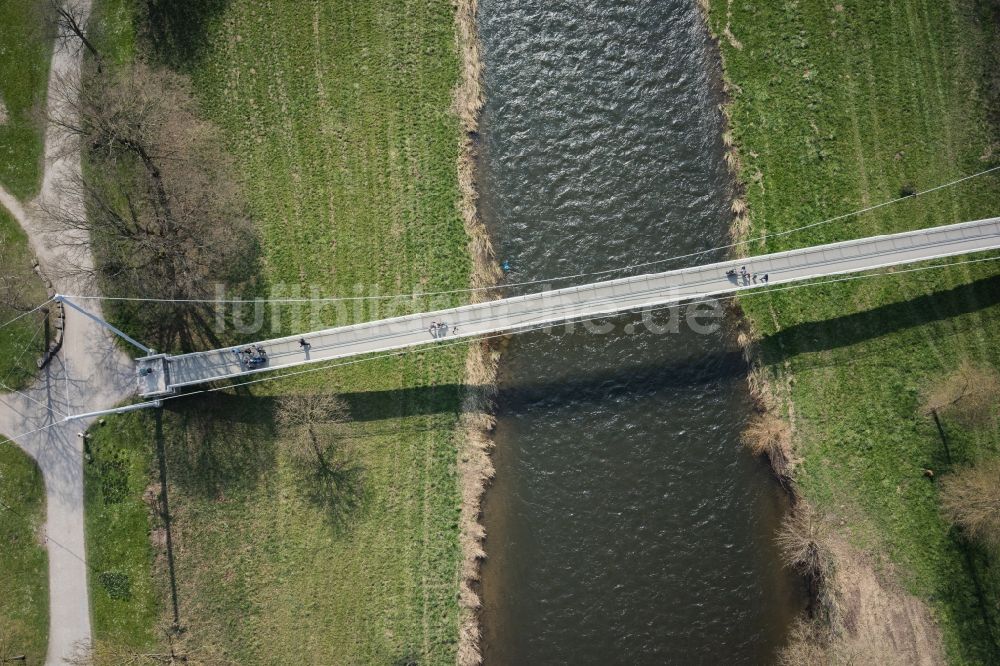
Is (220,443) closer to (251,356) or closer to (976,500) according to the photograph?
(251,356)

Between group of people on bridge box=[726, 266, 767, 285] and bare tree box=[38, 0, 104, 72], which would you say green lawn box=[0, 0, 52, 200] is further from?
group of people on bridge box=[726, 266, 767, 285]

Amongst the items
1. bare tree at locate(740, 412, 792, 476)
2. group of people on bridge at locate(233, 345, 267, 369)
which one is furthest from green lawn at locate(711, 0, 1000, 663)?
group of people on bridge at locate(233, 345, 267, 369)

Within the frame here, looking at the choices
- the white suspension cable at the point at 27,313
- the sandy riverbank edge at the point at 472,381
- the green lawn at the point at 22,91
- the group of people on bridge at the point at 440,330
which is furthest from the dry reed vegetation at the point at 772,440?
the green lawn at the point at 22,91

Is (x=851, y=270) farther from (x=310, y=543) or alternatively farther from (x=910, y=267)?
(x=310, y=543)


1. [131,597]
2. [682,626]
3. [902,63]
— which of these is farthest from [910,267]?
[131,597]

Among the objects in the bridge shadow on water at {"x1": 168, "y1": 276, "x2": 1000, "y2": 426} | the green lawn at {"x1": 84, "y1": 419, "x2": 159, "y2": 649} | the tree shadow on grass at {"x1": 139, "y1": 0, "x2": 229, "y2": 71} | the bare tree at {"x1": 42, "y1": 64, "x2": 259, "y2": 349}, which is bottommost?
the green lawn at {"x1": 84, "y1": 419, "x2": 159, "y2": 649}

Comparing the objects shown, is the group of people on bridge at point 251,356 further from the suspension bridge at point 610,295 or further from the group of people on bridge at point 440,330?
the group of people on bridge at point 440,330
